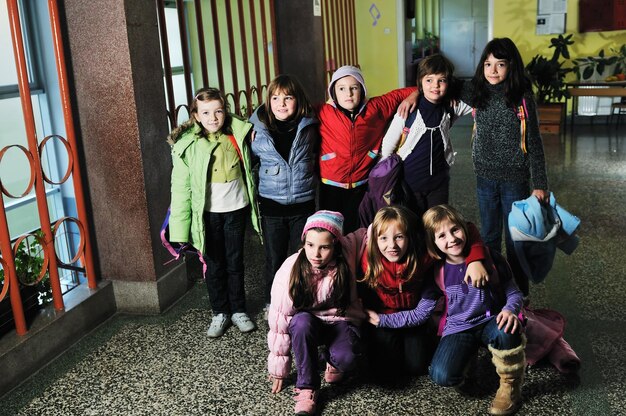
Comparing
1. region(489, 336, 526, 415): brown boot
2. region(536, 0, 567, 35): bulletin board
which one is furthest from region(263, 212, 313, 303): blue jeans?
region(536, 0, 567, 35): bulletin board

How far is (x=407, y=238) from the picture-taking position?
2562mm

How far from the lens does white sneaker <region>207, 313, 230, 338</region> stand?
10.5 ft

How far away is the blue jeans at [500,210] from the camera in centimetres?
309

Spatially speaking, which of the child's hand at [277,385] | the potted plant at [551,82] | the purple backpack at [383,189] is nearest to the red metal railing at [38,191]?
the child's hand at [277,385]

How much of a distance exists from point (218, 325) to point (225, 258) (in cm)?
32

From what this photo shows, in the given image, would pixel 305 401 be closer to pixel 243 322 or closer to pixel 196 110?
pixel 243 322

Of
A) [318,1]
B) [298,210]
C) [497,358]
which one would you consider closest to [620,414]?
[497,358]

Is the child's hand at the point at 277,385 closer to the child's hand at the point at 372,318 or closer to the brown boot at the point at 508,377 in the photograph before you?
the child's hand at the point at 372,318

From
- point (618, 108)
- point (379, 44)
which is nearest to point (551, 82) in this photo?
point (618, 108)

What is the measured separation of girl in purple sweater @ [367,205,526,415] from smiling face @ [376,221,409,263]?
0.11 meters

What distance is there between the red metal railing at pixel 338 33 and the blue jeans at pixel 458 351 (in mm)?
4360

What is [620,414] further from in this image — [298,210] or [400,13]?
[400,13]

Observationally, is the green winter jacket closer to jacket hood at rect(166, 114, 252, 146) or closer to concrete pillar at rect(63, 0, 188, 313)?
jacket hood at rect(166, 114, 252, 146)

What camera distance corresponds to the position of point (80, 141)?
3.36 m
